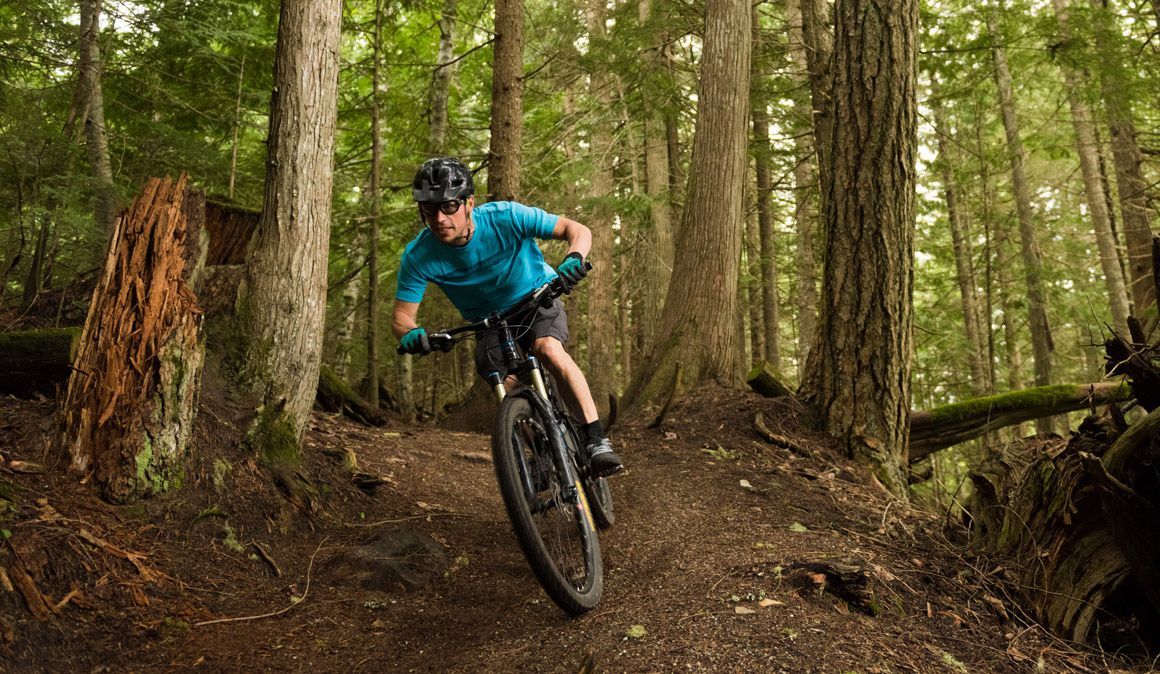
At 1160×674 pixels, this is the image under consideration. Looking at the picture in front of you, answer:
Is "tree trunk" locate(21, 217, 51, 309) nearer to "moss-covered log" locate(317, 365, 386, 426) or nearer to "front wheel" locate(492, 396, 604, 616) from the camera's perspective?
"moss-covered log" locate(317, 365, 386, 426)

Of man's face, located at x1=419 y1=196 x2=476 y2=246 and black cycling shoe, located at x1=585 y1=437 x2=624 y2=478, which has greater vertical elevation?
man's face, located at x1=419 y1=196 x2=476 y2=246

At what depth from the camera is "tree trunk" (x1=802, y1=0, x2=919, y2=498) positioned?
640cm

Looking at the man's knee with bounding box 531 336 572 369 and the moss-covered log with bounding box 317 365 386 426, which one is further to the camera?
the moss-covered log with bounding box 317 365 386 426

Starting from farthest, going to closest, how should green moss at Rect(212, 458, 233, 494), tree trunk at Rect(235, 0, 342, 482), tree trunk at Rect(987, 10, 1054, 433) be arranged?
tree trunk at Rect(987, 10, 1054, 433)
tree trunk at Rect(235, 0, 342, 482)
green moss at Rect(212, 458, 233, 494)

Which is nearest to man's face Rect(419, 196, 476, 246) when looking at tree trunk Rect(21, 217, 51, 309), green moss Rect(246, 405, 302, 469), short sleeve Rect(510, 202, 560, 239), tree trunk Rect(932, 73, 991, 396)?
short sleeve Rect(510, 202, 560, 239)

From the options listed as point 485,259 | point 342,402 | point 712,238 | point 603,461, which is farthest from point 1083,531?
point 342,402

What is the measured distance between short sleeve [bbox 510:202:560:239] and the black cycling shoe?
1320 mm

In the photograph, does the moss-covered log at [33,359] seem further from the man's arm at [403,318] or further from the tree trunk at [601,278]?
the tree trunk at [601,278]

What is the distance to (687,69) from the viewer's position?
1202 centimetres

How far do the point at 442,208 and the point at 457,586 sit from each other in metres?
2.30

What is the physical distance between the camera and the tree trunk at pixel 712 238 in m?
8.39

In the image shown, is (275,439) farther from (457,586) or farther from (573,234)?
(573,234)

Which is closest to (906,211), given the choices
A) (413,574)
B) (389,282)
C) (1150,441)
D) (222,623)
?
(1150,441)

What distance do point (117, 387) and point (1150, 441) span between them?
5.48 m
